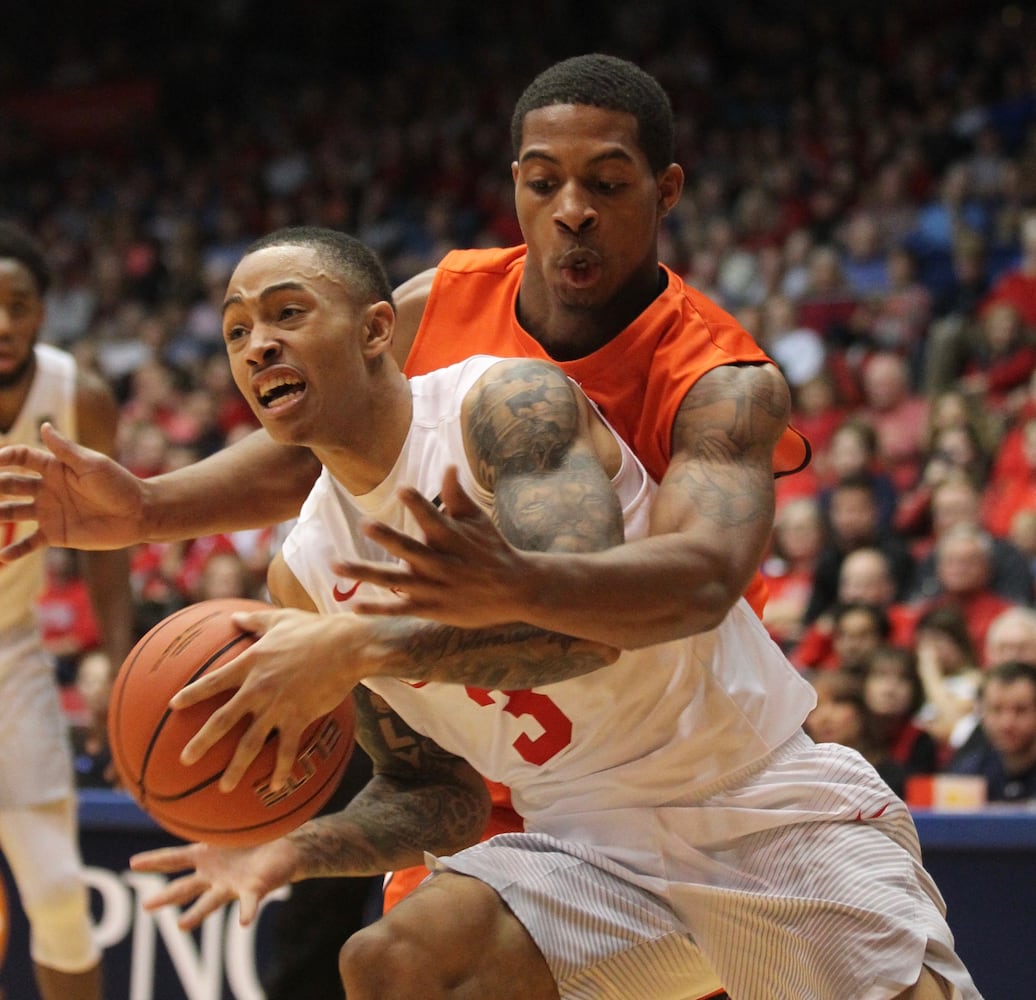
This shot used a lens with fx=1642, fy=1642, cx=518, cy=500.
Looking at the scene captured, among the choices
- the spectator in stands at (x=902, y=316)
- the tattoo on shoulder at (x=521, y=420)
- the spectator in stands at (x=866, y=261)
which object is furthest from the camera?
the spectator in stands at (x=866, y=261)

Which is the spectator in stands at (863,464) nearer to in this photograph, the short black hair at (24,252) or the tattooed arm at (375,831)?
the short black hair at (24,252)

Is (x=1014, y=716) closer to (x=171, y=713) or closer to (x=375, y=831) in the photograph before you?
(x=375, y=831)

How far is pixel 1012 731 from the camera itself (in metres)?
4.88

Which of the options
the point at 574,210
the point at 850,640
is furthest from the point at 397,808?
the point at 850,640

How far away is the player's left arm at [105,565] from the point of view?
471 centimetres

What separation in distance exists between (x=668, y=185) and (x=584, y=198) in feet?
0.84

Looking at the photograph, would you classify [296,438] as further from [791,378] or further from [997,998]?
[791,378]

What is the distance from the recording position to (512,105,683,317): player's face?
276 cm

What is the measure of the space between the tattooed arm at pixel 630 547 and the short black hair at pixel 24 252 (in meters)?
2.46

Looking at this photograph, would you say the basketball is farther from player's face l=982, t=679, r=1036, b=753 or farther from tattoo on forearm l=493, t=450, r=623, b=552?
player's face l=982, t=679, r=1036, b=753

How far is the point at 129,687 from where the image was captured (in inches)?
101

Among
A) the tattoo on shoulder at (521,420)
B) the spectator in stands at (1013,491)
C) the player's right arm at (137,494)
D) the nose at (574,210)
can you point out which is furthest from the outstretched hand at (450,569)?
the spectator in stands at (1013,491)

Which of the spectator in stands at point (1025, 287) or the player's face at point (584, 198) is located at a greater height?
the player's face at point (584, 198)

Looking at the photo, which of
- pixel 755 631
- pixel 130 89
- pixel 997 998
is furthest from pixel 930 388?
pixel 130 89
